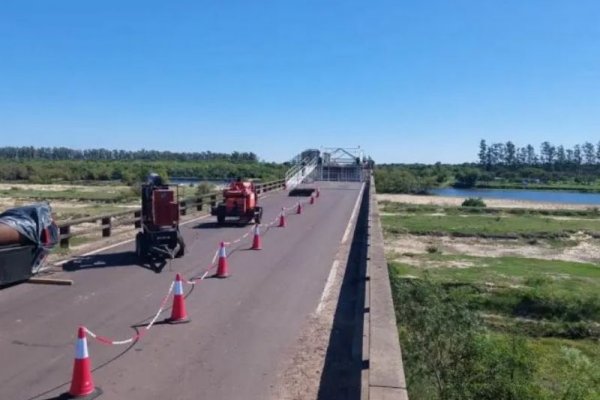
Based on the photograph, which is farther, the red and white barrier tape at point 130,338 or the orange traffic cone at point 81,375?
the red and white barrier tape at point 130,338

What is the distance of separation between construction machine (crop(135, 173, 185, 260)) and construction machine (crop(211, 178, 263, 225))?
8678 millimetres

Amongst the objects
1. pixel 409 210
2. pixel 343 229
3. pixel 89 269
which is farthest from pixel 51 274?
pixel 409 210

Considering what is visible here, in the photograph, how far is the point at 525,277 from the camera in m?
25.9

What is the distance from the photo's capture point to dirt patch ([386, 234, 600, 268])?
→ 35.3 metres

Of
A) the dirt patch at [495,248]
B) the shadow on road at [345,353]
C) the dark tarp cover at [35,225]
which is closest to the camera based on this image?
the shadow on road at [345,353]

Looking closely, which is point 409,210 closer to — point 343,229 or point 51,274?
point 343,229

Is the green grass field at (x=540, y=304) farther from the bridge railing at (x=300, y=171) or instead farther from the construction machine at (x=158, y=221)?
the bridge railing at (x=300, y=171)

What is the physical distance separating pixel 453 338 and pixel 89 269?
8.05m

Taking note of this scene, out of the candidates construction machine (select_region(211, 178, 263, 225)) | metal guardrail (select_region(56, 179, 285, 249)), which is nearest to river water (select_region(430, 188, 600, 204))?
metal guardrail (select_region(56, 179, 285, 249))

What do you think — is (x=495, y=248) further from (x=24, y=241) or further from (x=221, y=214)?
(x=24, y=241)

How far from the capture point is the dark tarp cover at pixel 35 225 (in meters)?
11.7

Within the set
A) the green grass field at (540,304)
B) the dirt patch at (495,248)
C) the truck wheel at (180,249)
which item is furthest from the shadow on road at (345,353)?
the dirt patch at (495,248)

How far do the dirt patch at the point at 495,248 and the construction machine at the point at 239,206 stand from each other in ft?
40.3

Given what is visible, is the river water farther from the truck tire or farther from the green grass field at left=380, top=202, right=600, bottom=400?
the truck tire
